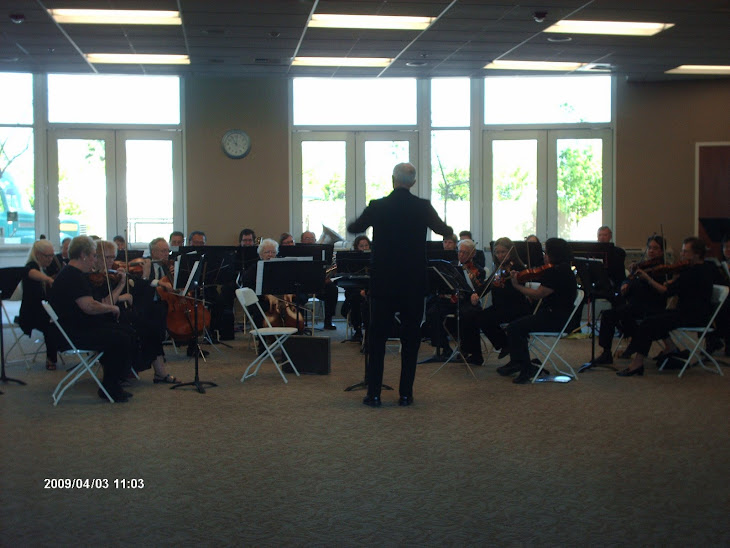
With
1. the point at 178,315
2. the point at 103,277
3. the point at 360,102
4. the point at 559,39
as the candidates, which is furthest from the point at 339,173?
the point at 103,277

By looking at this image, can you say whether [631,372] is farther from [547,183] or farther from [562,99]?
[562,99]

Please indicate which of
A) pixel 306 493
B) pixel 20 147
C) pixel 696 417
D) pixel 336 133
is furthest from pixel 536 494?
pixel 20 147

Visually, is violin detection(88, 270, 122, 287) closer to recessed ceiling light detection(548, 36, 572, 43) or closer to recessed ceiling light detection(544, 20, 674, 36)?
recessed ceiling light detection(544, 20, 674, 36)

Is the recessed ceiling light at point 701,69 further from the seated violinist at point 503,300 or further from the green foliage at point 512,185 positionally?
the seated violinist at point 503,300

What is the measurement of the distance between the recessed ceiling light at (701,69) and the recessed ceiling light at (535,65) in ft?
5.70

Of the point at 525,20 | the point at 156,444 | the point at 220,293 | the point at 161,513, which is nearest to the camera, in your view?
the point at 161,513

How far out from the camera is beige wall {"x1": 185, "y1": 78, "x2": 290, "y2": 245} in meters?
13.0

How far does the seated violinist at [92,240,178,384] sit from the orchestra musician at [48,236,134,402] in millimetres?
476

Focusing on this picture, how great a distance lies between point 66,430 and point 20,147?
9.26m

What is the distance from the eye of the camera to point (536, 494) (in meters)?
3.73

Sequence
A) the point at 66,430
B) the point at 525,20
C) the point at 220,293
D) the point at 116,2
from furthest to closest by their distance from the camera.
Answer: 1. the point at 220,293
2. the point at 525,20
3. the point at 116,2
4. the point at 66,430

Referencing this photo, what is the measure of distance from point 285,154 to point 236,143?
0.84m

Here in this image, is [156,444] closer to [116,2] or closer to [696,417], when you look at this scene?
[696,417]
